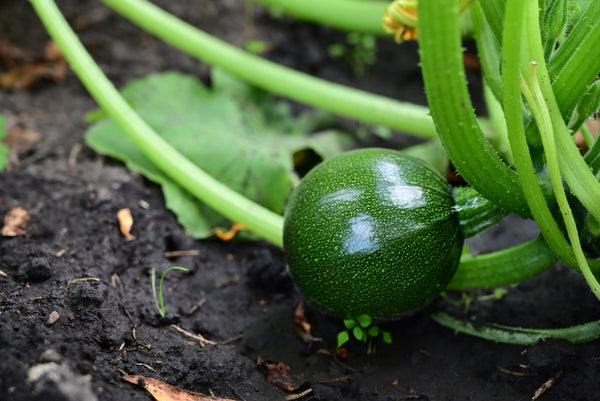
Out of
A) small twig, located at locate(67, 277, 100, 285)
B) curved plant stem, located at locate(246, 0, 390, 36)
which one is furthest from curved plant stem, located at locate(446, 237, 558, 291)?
curved plant stem, located at locate(246, 0, 390, 36)

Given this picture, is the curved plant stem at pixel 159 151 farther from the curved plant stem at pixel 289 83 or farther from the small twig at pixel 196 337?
the curved plant stem at pixel 289 83

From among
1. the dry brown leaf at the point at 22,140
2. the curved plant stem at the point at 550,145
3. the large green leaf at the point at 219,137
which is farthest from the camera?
the dry brown leaf at the point at 22,140

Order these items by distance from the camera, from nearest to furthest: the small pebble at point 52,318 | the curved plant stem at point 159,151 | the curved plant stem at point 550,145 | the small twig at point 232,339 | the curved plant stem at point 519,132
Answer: the curved plant stem at point 519,132 → the curved plant stem at point 550,145 → the small pebble at point 52,318 → the small twig at point 232,339 → the curved plant stem at point 159,151

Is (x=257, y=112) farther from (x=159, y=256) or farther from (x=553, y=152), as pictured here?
→ (x=553, y=152)

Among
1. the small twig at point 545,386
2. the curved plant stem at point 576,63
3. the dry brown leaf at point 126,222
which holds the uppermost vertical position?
the curved plant stem at point 576,63

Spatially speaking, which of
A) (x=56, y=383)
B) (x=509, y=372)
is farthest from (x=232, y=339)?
(x=509, y=372)

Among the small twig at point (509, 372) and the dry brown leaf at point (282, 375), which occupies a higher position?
the small twig at point (509, 372)

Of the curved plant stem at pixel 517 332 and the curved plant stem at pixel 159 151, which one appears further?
the curved plant stem at pixel 159 151

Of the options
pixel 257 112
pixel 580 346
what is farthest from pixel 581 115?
pixel 257 112

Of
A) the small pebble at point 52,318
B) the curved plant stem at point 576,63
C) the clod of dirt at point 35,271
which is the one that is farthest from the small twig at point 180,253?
the curved plant stem at point 576,63
